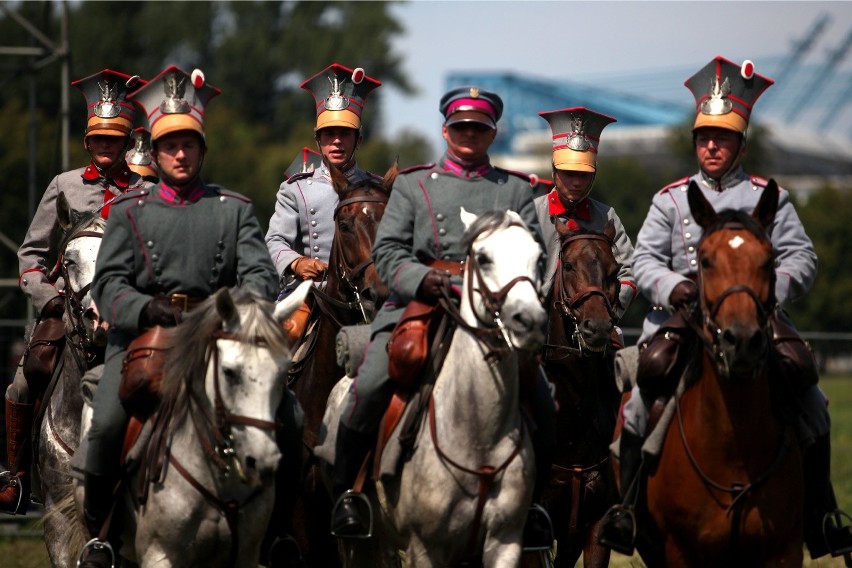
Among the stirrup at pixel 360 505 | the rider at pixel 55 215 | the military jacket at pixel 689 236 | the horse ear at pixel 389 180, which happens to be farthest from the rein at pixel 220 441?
the rider at pixel 55 215

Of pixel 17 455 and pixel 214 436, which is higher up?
pixel 214 436

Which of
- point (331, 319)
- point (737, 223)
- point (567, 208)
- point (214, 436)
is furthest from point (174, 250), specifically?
point (567, 208)

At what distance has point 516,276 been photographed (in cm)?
836

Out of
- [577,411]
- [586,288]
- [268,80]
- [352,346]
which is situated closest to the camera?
[352,346]

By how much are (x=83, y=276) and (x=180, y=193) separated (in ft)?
4.76

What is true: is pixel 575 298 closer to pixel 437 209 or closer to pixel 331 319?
pixel 331 319

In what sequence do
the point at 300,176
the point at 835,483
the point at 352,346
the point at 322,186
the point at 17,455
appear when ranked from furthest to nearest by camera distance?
the point at 835,483 < the point at 300,176 < the point at 322,186 < the point at 17,455 < the point at 352,346

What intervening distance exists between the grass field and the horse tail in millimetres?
3945

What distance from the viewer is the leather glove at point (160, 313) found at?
354 inches

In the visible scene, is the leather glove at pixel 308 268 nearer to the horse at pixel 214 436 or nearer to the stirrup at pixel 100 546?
the horse at pixel 214 436

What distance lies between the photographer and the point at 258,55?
79.2 metres

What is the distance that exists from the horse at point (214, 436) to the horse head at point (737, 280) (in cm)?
236

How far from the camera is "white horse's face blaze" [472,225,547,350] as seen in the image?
816 centimetres

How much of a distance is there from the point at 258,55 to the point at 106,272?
71317mm
